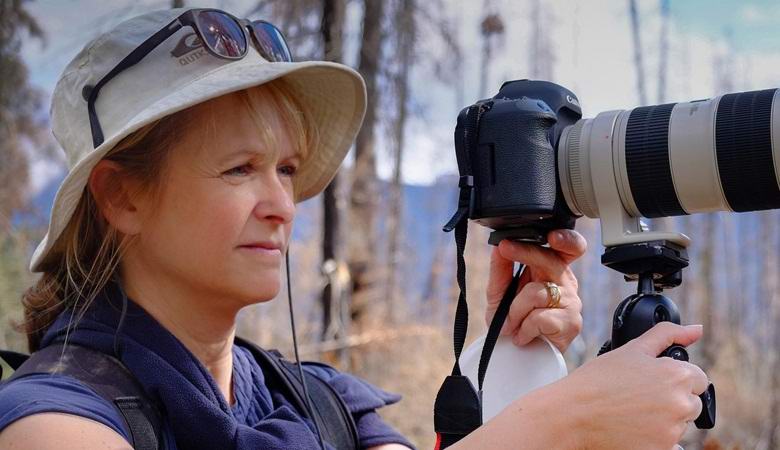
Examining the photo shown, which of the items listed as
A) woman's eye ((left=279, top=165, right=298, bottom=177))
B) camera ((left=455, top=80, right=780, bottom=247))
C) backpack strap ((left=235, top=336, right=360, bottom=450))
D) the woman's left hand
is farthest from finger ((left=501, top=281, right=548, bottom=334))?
woman's eye ((left=279, top=165, right=298, bottom=177))

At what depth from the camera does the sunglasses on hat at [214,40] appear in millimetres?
1574

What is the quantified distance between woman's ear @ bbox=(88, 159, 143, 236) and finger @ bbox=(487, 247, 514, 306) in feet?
2.34

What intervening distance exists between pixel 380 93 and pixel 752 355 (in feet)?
33.2

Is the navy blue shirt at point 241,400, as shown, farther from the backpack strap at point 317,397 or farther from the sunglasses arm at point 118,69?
the sunglasses arm at point 118,69

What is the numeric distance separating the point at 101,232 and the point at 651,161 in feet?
3.41

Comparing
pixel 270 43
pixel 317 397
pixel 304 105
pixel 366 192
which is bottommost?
pixel 317 397

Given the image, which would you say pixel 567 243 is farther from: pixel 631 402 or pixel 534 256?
pixel 631 402

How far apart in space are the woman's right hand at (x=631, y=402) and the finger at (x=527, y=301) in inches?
17.6

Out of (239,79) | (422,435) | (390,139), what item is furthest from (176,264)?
(390,139)

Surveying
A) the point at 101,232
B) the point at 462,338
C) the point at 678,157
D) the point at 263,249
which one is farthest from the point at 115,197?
the point at 678,157

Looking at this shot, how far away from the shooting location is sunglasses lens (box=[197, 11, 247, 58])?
1.63 m

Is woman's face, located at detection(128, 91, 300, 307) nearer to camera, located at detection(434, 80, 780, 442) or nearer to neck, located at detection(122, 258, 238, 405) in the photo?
neck, located at detection(122, 258, 238, 405)

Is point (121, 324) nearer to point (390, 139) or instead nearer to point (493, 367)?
point (493, 367)

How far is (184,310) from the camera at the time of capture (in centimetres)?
163
